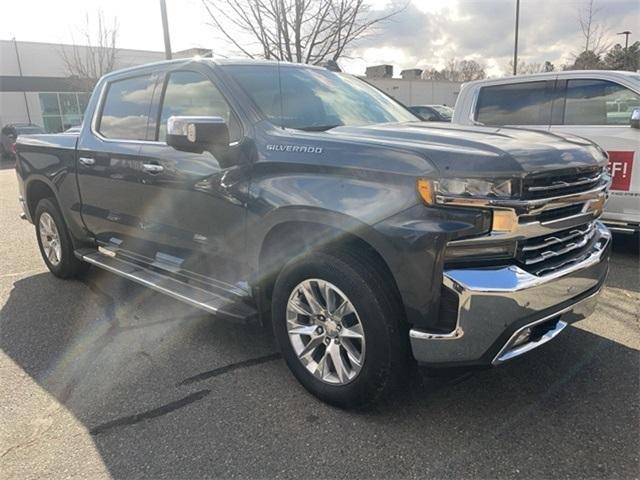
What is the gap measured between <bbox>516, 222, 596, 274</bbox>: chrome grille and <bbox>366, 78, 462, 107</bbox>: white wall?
3990 centimetres

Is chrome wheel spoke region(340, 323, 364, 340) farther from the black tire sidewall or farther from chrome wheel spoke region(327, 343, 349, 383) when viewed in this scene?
the black tire sidewall

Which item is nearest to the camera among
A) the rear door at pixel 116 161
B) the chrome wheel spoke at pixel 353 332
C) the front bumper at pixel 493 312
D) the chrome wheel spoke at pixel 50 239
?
the front bumper at pixel 493 312

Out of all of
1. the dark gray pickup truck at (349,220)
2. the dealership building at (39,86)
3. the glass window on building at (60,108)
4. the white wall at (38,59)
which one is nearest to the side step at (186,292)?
the dark gray pickup truck at (349,220)

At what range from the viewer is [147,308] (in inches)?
178

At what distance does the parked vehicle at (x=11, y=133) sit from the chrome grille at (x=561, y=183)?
2417cm

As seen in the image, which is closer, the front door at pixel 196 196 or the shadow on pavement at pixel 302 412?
the shadow on pavement at pixel 302 412

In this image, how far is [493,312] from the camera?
91.1 inches

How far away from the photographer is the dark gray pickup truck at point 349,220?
236 cm

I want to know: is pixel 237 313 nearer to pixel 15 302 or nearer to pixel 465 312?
pixel 465 312

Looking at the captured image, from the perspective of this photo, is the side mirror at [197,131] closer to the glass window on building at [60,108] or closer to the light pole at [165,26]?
the light pole at [165,26]

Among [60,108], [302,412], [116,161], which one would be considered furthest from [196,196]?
[60,108]

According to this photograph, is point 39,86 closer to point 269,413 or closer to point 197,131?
point 197,131

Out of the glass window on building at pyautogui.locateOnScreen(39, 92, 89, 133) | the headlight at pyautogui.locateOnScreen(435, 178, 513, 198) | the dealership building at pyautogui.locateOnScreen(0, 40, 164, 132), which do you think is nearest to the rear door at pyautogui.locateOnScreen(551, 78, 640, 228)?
the headlight at pyautogui.locateOnScreen(435, 178, 513, 198)

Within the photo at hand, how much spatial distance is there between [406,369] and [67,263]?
395 cm
